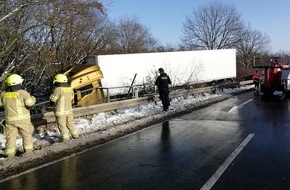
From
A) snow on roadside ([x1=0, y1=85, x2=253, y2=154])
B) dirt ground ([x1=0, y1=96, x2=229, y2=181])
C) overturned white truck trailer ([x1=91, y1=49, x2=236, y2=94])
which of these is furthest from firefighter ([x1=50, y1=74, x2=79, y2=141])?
overturned white truck trailer ([x1=91, y1=49, x2=236, y2=94])

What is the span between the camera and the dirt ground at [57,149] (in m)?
6.98

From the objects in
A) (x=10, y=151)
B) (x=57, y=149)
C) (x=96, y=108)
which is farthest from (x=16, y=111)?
(x=96, y=108)

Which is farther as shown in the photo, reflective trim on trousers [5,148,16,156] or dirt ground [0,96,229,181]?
reflective trim on trousers [5,148,16,156]

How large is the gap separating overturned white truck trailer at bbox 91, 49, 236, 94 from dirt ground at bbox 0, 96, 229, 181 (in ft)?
33.2

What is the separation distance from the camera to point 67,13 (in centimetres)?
1484

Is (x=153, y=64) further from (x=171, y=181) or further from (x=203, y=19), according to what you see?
(x=203, y=19)

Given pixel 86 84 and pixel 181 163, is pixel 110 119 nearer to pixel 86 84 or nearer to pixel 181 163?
pixel 86 84

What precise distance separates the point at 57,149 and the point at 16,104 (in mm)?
1269

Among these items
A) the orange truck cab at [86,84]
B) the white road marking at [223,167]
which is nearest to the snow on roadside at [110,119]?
the orange truck cab at [86,84]

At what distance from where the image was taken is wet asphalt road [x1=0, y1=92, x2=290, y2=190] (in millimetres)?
5797

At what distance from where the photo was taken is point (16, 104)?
791 centimetres

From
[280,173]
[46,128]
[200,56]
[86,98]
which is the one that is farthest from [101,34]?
[280,173]

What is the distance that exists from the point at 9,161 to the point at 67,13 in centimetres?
871

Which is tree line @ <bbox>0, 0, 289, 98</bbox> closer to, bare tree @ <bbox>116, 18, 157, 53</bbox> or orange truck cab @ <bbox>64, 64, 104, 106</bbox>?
orange truck cab @ <bbox>64, 64, 104, 106</bbox>
